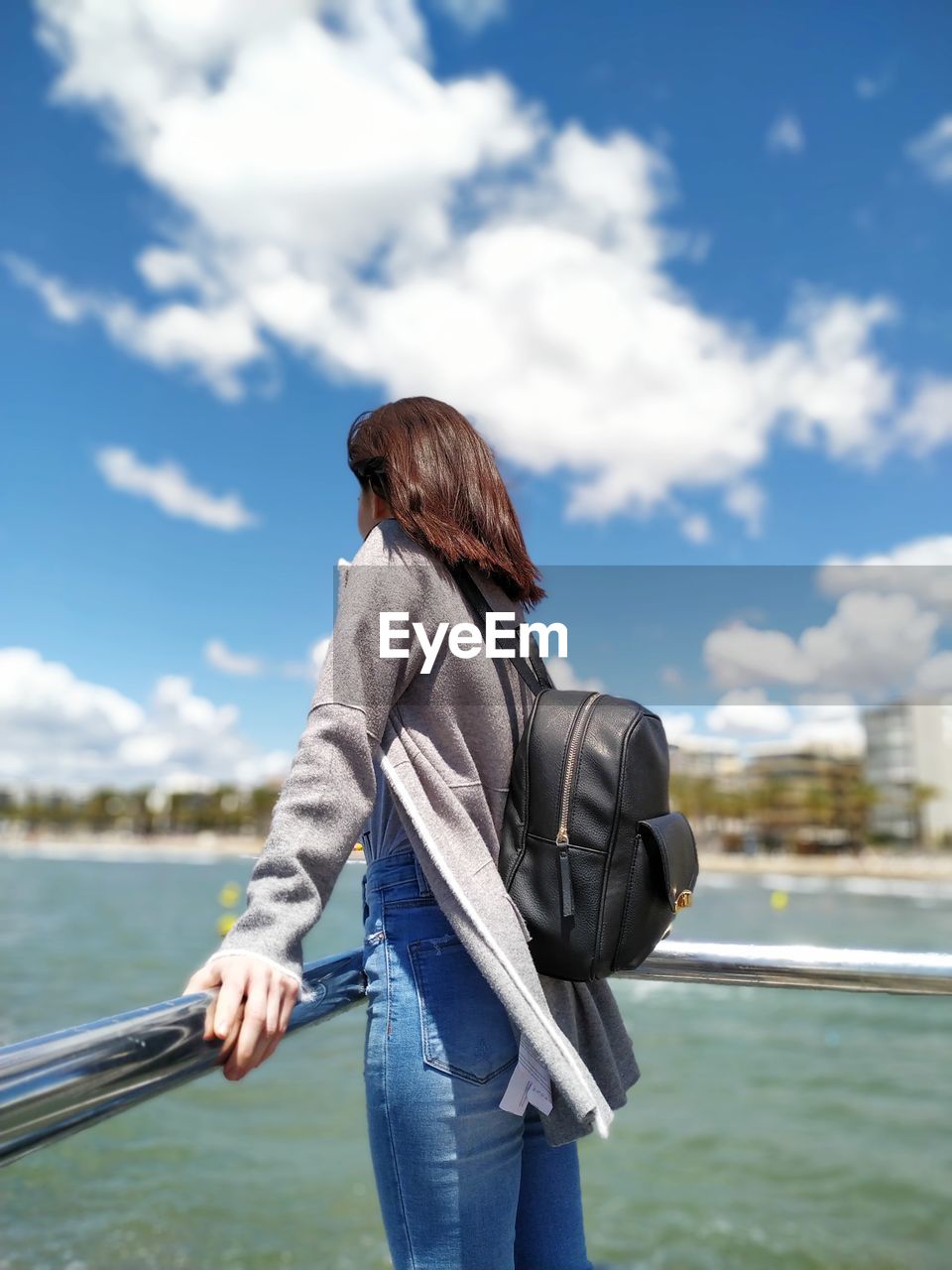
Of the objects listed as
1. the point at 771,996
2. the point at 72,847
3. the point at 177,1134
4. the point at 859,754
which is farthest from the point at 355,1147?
the point at 72,847

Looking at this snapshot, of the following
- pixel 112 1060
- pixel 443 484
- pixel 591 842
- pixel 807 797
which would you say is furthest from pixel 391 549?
pixel 807 797

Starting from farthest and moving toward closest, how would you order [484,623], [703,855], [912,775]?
[703,855], [912,775], [484,623]

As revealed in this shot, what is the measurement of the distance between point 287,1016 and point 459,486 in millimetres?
728

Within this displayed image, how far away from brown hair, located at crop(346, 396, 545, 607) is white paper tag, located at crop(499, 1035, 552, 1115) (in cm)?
62

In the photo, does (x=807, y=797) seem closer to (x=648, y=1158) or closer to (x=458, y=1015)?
(x=648, y=1158)

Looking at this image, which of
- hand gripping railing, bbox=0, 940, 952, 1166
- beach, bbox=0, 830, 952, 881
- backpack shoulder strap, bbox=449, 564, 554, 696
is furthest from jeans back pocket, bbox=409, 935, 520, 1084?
beach, bbox=0, 830, 952, 881

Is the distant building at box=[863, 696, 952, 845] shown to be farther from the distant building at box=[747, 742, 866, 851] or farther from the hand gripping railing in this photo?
the hand gripping railing

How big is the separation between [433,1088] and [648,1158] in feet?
29.1

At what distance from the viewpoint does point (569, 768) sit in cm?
134

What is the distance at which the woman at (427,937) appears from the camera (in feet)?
3.69

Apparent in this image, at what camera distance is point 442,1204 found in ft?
3.96

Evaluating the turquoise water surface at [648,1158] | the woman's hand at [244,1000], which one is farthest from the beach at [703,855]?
the woman's hand at [244,1000]

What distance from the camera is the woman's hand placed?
1.05 m

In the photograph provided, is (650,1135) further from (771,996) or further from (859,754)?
(859,754)
